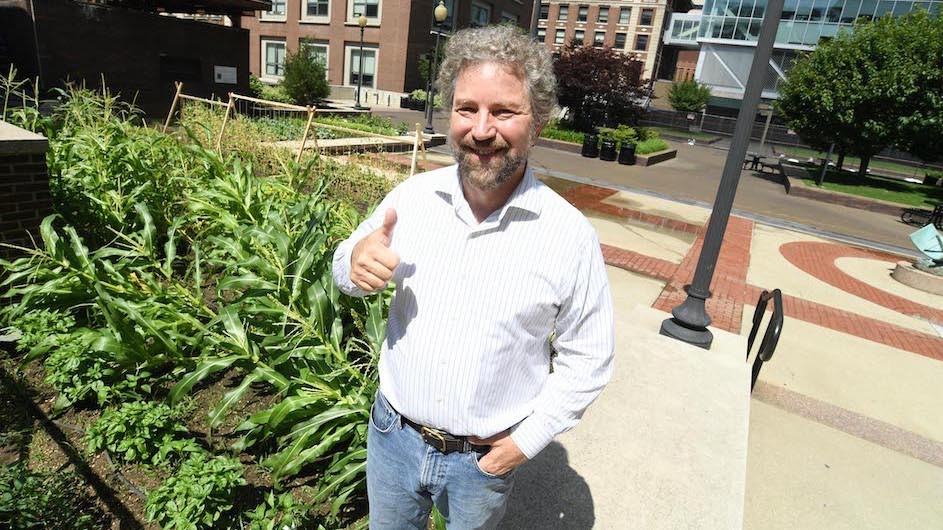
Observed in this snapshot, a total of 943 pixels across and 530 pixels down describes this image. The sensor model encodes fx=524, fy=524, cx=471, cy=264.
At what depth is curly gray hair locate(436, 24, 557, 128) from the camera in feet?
5.02

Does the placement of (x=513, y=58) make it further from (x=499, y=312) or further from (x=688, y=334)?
(x=688, y=334)

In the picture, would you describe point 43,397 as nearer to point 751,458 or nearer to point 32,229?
point 32,229

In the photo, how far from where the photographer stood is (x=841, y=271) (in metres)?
9.41

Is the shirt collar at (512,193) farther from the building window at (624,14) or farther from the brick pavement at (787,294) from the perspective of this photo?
the building window at (624,14)

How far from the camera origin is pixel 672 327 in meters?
5.07

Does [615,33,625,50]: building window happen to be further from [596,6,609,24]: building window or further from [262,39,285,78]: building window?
[262,39,285,78]: building window

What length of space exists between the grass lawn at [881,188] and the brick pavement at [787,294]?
372 inches

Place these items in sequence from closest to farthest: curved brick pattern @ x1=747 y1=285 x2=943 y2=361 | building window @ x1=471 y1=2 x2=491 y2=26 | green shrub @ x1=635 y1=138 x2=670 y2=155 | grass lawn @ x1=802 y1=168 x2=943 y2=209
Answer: curved brick pattern @ x1=747 y1=285 x2=943 y2=361 < grass lawn @ x1=802 y1=168 x2=943 y2=209 < green shrub @ x1=635 y1=138 x2=670 y2=155 < building window @ x1=471 y1=2 x2=491 y2=26

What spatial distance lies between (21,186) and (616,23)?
223 ft

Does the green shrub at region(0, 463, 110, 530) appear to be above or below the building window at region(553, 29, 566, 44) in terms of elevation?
below

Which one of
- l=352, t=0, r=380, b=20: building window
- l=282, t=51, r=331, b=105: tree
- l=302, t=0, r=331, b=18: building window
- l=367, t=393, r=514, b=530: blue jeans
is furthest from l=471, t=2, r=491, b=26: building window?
l=367, t=393, r=514, b=530: blue jeans

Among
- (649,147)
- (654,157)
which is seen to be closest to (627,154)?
(654,157)

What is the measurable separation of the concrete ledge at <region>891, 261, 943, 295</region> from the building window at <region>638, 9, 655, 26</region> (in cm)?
6012

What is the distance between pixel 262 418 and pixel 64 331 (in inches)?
65.0
